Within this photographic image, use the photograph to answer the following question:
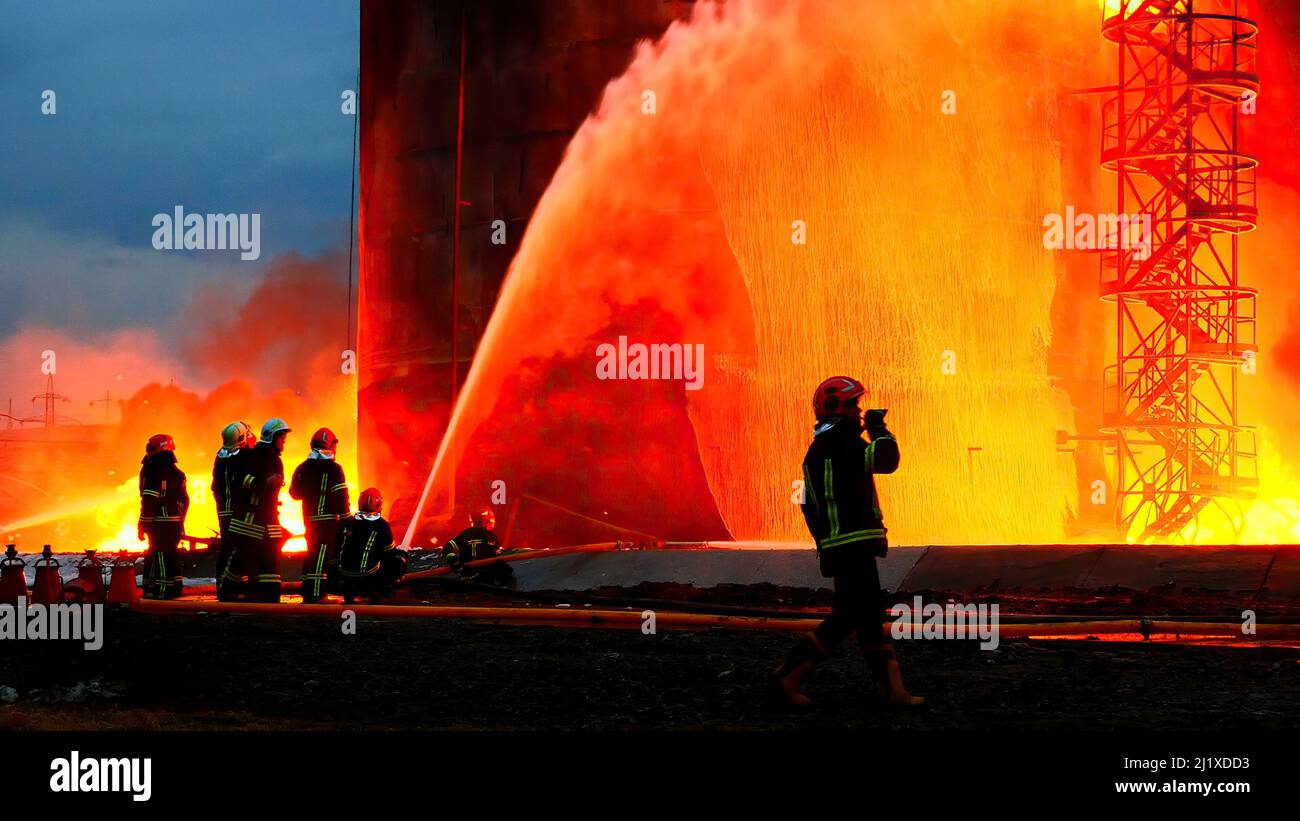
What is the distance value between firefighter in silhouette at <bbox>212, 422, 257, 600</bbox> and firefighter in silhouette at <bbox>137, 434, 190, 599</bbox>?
690 millimetres

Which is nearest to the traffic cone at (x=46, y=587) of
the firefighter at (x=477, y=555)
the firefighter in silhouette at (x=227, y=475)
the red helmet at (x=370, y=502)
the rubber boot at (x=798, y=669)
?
the firefighter in silhouette at (x=227, y=475)

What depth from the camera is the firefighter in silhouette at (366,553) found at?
13.8 metres

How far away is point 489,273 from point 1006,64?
8966 millimetres

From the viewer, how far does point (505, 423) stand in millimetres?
23781

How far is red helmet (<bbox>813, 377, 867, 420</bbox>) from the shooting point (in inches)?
297

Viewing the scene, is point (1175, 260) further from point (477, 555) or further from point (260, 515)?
point (260, 515)

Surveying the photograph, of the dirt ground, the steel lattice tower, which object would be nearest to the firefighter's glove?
the dirt ground

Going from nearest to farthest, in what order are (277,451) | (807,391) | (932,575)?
(277,451)
(932,575)
(807,391)

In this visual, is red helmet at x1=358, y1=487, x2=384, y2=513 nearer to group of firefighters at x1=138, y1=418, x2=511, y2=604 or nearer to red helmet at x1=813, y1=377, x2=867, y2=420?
group of firefighters at x1=138, y1=418, x2=511, y2=604

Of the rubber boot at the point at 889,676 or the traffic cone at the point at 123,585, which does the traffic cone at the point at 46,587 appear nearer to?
the traffic cone at the point at 123,585

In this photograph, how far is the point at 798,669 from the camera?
7.48 meters

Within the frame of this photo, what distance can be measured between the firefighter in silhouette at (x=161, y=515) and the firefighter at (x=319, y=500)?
117cm

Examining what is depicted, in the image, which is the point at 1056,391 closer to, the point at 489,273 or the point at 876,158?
the point at 876,158
